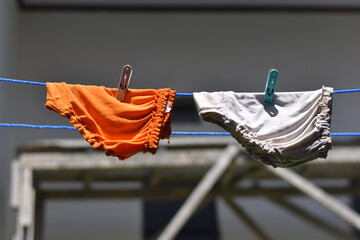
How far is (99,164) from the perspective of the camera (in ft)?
26.6

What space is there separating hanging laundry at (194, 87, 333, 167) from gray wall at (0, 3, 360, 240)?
16.2 feet

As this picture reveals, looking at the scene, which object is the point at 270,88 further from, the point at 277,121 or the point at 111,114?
the point at 111,114

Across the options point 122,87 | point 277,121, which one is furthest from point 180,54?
point 277,121

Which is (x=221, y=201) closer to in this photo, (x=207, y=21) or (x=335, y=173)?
(x=335, y=173)

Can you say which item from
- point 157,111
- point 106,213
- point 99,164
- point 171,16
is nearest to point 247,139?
point 157,111

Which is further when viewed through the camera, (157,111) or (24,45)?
(24,45)

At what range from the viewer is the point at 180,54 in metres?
10.6

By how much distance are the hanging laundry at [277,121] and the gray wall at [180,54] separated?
16.2ft

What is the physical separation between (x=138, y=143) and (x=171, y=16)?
5940 millimetres

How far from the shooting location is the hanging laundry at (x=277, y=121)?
511 centimetres

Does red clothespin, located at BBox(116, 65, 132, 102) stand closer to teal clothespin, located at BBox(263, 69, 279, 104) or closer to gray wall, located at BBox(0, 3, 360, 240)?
teal clothespin, located at BBox(263, 69, 279, 104)

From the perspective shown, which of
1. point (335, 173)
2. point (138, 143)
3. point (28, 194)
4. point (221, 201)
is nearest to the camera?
point (138, 143)

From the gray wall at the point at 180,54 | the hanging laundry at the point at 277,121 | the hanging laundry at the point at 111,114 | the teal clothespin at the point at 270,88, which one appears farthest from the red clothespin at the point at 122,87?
the gray wall at the point at 180,54

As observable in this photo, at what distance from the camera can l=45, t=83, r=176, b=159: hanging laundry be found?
5.16 meters
